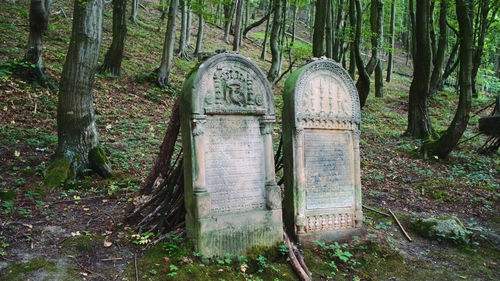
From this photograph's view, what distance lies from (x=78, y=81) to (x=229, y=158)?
10.9 feet

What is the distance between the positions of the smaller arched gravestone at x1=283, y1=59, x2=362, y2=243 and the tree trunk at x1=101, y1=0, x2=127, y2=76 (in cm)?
909

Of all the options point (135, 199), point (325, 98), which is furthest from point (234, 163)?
point (325, 98)

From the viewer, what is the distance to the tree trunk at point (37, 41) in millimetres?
8940

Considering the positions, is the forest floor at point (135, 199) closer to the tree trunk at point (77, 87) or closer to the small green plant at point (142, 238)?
the small green plant at point (142, 238)

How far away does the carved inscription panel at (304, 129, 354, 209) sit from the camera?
5.29m

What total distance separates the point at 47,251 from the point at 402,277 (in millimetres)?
4332

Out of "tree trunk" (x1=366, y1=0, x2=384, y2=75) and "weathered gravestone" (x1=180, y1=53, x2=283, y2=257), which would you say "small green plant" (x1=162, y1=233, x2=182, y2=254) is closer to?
"weathered gravestone" (x1=180, y1=53, x2=283, y2=257)

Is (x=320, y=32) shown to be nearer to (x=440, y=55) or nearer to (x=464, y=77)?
(x=464, y=77)

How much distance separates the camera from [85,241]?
4277 mm

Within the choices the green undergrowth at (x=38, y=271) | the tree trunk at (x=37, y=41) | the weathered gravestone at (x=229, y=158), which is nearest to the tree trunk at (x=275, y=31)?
the tree trunk at (x=37, y=41)

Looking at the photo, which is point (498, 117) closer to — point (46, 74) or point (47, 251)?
point (47, 251)

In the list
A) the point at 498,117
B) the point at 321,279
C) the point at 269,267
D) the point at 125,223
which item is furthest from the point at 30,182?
the point at 498,117

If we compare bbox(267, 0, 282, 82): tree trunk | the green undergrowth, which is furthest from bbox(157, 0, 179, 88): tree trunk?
→ the green undergrowth

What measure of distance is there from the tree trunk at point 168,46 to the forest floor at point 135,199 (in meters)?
0.54
